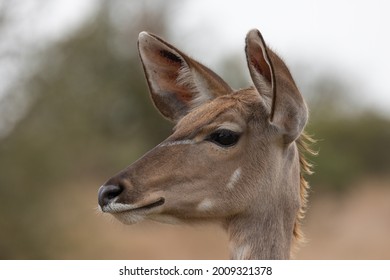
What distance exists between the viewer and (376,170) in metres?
35.2

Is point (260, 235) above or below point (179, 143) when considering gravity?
below

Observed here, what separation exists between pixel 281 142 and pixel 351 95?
3636cm

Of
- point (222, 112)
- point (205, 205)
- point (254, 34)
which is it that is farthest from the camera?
point (222, 112)

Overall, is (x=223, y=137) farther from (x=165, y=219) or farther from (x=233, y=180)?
(x=165, y=219)

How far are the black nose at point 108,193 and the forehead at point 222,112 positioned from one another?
65cm

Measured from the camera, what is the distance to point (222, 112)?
21.9 ft

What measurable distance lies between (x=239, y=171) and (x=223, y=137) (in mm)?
243

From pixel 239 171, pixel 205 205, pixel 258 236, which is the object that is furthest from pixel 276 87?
pixel 258 236

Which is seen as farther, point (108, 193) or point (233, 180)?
point (233, 180)

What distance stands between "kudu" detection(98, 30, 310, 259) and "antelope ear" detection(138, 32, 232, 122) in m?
0.28

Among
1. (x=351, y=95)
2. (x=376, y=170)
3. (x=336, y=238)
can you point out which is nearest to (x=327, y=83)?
(x=351, y=95)

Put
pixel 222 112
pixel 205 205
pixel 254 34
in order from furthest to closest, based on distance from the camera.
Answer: pixel 222 112, pixel 205 205, pixel 254 34

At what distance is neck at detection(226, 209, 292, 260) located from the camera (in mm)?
6613

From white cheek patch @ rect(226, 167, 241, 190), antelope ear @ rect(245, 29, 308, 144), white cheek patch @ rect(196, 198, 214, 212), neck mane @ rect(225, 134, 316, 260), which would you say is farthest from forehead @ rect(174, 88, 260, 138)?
neck mane @ rect(225, 134, 316, 260)
